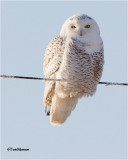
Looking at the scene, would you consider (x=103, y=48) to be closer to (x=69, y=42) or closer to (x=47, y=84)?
(x=69, y=42)

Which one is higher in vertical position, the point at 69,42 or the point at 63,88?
the point at 69,42

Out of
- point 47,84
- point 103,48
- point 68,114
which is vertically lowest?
point 68,114

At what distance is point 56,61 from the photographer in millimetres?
5906

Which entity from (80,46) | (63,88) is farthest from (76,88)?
(80,46)

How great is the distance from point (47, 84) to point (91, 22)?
972mm

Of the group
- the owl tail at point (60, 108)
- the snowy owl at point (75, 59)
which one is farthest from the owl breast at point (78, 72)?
the owl tail at point (60, 108)

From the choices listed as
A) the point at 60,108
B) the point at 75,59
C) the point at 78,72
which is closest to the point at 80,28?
the point at 75,59

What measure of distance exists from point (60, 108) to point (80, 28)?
1.11 m

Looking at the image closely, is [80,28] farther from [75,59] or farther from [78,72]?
[78,72]

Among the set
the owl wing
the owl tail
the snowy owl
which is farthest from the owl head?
the owl tail

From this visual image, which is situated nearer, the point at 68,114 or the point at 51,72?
the point at 51,72

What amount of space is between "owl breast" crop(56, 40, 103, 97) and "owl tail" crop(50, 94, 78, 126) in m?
0.15

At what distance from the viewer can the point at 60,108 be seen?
6.28 m

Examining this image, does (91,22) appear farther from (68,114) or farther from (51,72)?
(68,114)
